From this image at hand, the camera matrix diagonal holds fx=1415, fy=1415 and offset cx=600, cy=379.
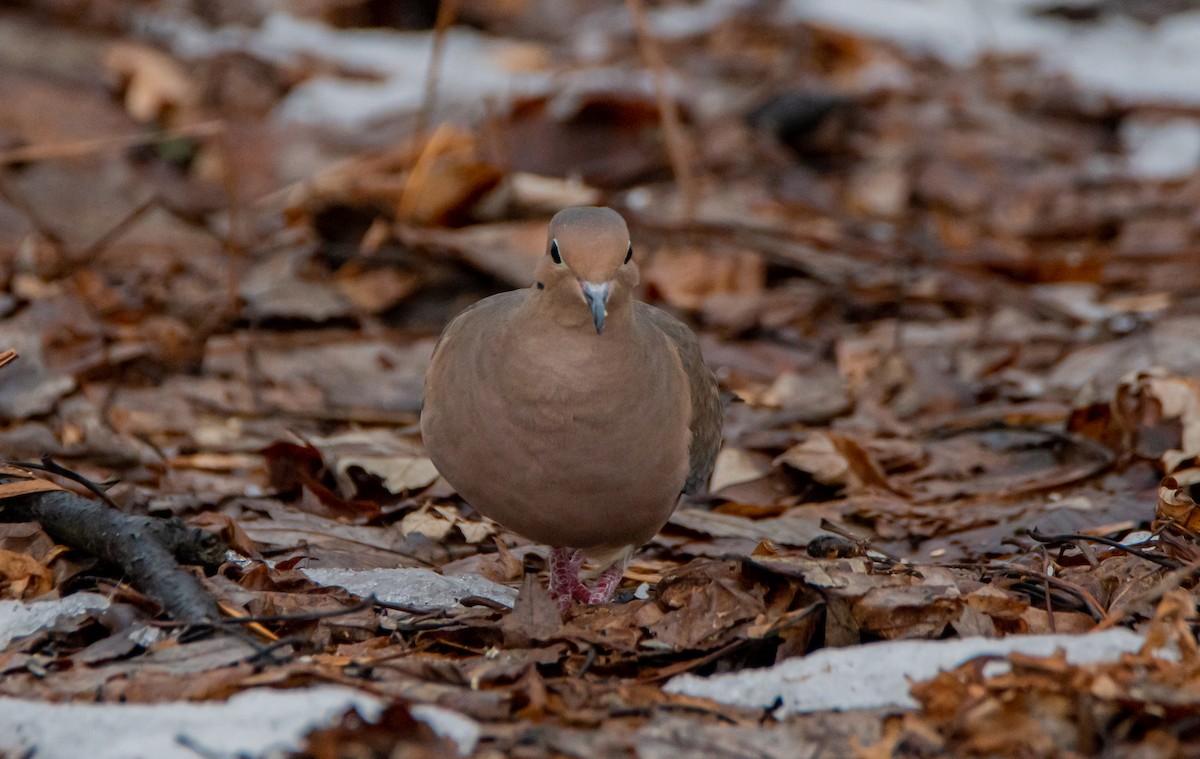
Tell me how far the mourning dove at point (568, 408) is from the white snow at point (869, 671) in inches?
30.2

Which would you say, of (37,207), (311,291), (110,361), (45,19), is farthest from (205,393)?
(45,19)

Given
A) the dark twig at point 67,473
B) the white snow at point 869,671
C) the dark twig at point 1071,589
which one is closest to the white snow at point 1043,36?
the dark twig at point 1071,589

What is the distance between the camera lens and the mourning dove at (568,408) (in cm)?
383

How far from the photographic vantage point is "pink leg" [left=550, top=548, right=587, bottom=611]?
4.47 meters

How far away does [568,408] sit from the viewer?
3.83 m

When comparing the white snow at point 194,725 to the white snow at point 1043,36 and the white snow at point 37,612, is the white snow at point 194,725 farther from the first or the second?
the white snow at point 1043,36

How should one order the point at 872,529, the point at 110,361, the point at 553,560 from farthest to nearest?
the point at 110,361, the point at 872,529, the point at 553,560

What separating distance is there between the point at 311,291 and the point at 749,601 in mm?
4258

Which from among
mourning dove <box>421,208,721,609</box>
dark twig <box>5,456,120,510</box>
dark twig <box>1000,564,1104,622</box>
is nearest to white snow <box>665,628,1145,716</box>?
dark twig <box>1000,564,1104,622</box>

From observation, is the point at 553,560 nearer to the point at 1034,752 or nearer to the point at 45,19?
the point at 1034,752

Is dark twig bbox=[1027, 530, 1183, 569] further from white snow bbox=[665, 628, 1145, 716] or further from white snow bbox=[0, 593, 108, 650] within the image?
white snow bbox=[0, 593, 108, 650]

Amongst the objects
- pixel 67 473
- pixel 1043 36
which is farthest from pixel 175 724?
pixel 1043 36

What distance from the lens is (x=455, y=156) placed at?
25.8 ft

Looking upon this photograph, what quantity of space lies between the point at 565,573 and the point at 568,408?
86cm
